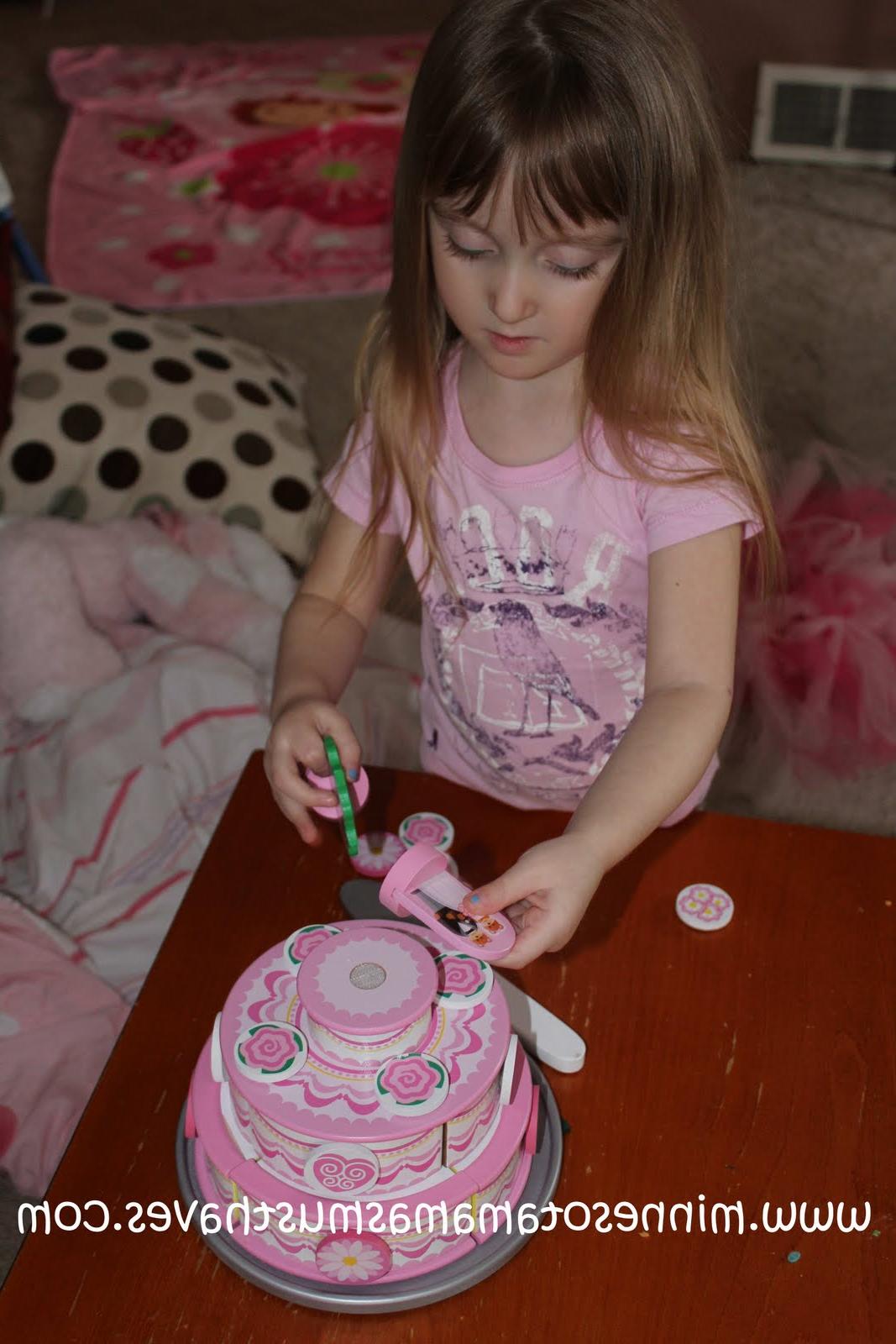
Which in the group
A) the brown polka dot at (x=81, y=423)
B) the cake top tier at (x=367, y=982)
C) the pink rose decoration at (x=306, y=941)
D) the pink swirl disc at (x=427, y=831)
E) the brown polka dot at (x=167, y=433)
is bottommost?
the brown polka dot at (x=167, y=433)

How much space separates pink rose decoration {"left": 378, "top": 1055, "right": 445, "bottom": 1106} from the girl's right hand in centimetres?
21

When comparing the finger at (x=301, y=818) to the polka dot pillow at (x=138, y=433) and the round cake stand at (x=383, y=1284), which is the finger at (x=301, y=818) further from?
the polka dot pillow at (x=138, y=433)

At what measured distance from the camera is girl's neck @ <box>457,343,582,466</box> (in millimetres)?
923

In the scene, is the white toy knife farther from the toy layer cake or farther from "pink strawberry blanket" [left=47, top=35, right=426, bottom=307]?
"pink strawberry blanket" [left=47, top=35, right=426, bottom=307]

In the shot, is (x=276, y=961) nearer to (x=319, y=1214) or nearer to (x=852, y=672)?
(x=319, y=1214)

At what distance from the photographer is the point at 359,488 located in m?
1.00

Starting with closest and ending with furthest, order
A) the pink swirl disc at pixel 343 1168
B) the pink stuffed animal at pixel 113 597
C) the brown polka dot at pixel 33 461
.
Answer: the pink swirl disc at pixel 343 1168
the pink stuffed animal at pixel 113 597
the brown polka dot at pixel 33 461

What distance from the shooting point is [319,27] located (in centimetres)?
286

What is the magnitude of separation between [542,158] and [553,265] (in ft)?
0.20

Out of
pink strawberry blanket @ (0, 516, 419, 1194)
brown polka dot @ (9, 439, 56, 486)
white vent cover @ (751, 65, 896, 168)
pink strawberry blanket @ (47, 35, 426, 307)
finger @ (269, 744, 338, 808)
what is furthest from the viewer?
white vent cover @ (751, 65, 896, 168)

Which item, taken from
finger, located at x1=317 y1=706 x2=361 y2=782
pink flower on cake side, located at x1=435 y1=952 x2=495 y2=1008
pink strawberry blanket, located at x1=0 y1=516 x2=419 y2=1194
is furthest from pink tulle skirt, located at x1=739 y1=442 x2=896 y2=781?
pink flower on cake side, located at x1=435 y1=952 x2=495 y2=1008

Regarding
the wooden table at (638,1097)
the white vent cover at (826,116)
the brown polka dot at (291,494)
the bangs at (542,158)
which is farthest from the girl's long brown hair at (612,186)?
the white vent cover at (826,116)

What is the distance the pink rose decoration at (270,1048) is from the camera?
24.7 inches

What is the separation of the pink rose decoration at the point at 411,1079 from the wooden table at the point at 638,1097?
0.35ft
